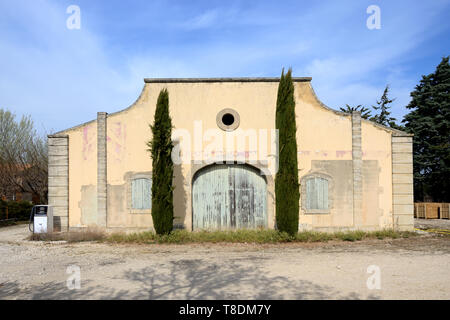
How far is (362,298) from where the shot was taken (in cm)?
462

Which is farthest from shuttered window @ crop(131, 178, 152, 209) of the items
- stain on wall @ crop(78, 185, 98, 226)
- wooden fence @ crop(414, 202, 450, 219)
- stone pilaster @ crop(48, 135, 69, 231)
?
wooden fence @ crop(414, 202, 450, 219)

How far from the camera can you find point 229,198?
37.1ft

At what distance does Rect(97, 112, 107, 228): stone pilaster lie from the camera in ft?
36.1

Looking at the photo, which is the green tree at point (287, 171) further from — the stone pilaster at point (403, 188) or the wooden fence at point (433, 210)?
the wooden fence at point (433, 210)

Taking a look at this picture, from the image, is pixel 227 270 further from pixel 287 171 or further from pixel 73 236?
pixel 73 236

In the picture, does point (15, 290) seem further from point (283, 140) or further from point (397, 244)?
point (397, 244)

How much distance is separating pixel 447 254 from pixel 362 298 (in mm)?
5216

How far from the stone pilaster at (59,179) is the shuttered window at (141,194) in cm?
254

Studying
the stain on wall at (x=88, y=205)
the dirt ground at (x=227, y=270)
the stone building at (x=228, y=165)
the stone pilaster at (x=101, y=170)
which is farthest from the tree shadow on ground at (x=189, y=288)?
the stain on wall at (x=88, y=205)

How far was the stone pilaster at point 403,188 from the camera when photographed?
36.5 ft

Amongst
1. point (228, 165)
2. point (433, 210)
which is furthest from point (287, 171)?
point (433, 210)

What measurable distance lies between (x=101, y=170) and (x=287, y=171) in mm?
6838

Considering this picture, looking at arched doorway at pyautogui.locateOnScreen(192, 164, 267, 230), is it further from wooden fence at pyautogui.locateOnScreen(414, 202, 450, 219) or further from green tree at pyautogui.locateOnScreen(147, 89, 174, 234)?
wooden fence at pyautogui.locateOnScreen(414, 202, 450, 219)

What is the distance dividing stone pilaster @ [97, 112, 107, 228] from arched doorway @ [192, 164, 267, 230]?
333cm
